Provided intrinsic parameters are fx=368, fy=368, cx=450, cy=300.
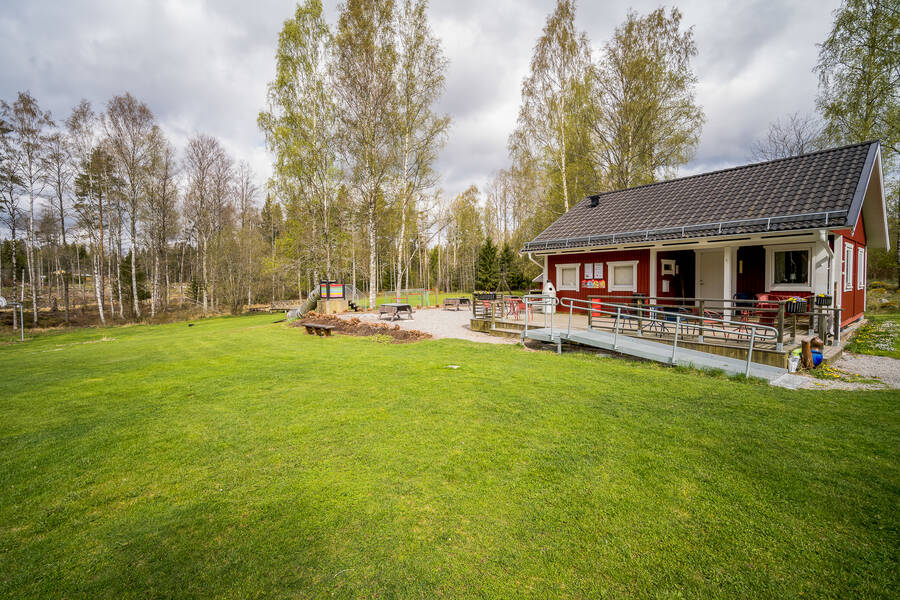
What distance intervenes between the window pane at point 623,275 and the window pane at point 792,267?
412 centimetres

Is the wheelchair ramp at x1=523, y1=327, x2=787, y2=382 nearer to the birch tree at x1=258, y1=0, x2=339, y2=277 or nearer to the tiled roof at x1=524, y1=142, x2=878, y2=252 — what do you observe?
the tiled roof at x1=524, y1=142, x2=878, y2=252

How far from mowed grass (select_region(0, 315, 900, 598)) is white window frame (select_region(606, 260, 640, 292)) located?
329 inches

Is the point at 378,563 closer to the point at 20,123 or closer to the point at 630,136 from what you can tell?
the point at 630,136

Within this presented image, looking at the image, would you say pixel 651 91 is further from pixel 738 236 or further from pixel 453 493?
pixel 453 493

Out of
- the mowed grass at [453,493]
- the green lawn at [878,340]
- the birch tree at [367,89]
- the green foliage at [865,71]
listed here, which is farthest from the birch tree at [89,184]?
the green foliage at [865,71]

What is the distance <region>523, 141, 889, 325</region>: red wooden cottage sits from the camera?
10148 mm

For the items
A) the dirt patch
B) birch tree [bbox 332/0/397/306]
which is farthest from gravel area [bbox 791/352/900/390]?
birch tree [bbox 332/0/397/306]

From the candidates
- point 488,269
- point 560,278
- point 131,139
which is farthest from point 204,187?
point 560,278

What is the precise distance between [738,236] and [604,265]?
454 cm

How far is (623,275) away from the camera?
14.1 metres

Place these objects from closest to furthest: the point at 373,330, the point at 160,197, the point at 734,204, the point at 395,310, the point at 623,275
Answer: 1. the point at 734,204
2. the point at 373,330
3. the point at 623,275
4. the point at 395,310
5. the point at 160,197

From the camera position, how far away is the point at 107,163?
2319cm

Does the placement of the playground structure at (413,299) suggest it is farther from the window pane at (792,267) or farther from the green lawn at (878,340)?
the green lawn at (878,340)

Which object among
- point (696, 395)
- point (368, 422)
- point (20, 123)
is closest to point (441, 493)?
point (368, 422)
